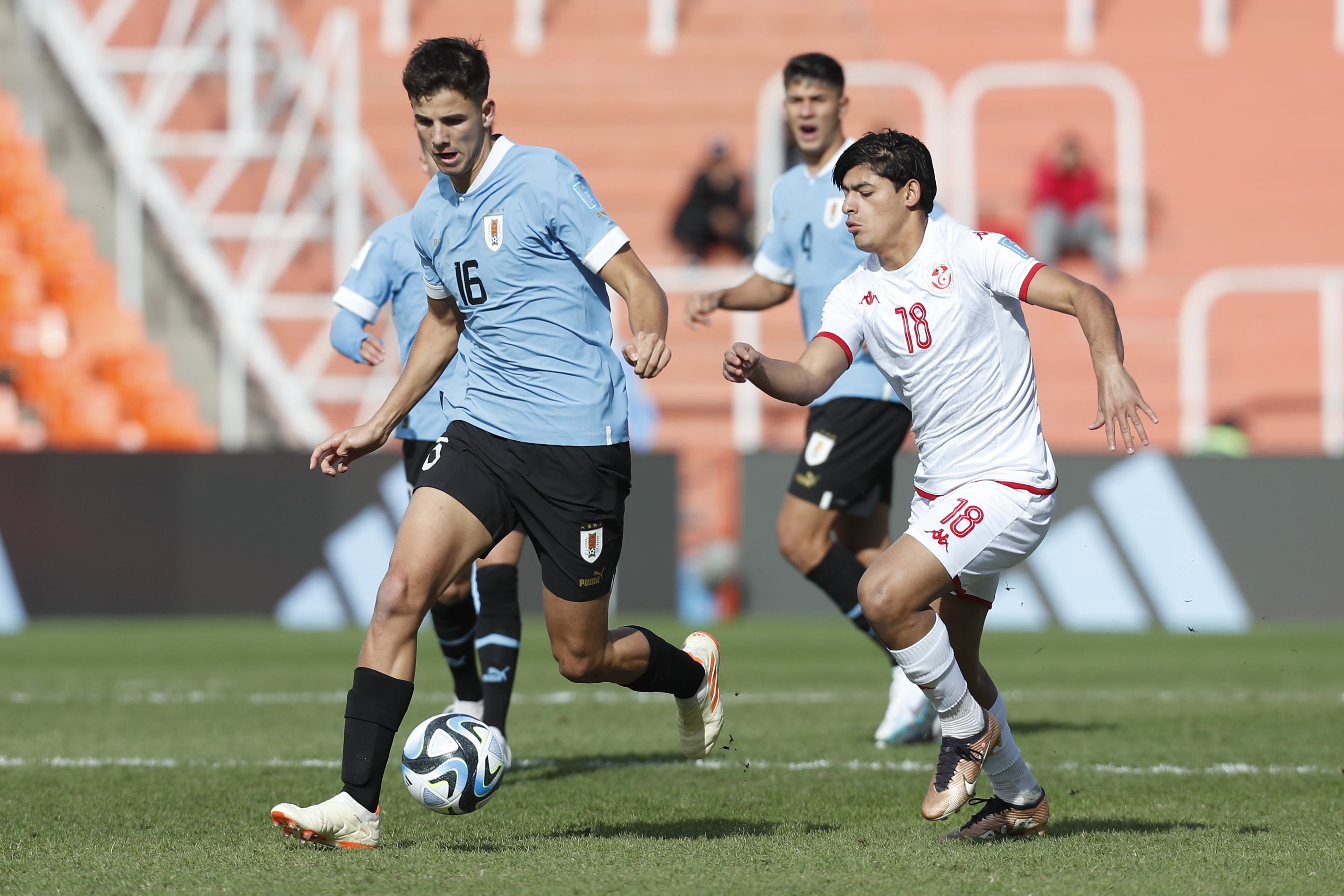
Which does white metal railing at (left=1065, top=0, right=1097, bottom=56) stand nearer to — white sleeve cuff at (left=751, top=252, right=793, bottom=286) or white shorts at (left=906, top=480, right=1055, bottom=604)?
white sleeve cuff at (left=751, top=252, right=793, bottom=286)

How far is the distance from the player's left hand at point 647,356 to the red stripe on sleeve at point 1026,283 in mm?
1123

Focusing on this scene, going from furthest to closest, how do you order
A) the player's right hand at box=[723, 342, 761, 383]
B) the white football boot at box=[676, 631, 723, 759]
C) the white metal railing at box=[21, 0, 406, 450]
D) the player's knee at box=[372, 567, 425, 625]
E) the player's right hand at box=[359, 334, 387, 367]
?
the white metal railing at box=[21, 0, 406, 450] → the player's right hand at box=[359, 334, 387, 367] → the white football boot at box=[676, 631, 723, 759] → the player's knee at box=[372, 567, 425, 625] → the player's right hand at box=[723, 342, 761, 383]

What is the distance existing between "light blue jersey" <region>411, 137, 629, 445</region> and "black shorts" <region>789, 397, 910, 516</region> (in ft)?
7.65

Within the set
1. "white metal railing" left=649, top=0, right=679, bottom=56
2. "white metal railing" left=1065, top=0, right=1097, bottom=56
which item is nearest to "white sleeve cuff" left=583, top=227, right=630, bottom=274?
"white metal railing" left=649, top=0, right=679, bottom=56

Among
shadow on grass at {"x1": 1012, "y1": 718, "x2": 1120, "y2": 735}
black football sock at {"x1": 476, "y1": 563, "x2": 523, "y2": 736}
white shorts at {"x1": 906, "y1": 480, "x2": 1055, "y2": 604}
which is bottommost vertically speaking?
shadow on grass at {"x1": 1012, "y1": 718, "x2": 1120, "y2": 735}

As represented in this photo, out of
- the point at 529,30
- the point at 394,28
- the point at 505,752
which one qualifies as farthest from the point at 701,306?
the point at 394,28

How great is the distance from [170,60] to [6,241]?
9.79 feet

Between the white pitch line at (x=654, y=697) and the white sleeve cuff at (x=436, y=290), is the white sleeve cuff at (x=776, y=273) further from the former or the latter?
the white sleeve cuff at (x=436, y=290)

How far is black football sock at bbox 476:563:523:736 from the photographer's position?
22.5 feet

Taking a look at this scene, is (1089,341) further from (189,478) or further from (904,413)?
(189,478)

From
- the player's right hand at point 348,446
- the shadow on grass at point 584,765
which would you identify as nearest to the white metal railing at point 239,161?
the shadow on grass at point 584,765

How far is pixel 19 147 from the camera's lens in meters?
19.3

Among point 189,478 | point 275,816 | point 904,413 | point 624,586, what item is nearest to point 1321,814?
point 904,413

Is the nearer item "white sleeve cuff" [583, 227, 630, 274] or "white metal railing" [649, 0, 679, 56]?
"white sleeve cuff" [583, 227, 630, 274]
